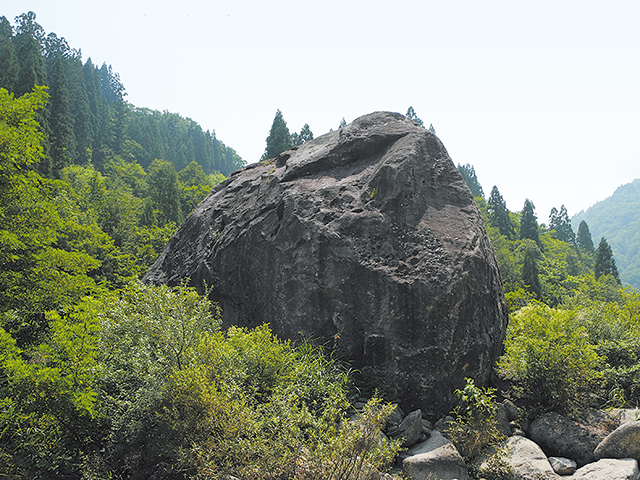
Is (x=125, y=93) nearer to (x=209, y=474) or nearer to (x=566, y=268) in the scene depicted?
(x=566, y=268)

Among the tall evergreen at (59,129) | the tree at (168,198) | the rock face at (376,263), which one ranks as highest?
the tall evergreen at (59,129)

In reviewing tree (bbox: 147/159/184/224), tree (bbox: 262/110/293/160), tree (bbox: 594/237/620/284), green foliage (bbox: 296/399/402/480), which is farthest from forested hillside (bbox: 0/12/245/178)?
tree (bbox: 594/237/620/284)

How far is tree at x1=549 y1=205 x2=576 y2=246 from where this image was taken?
58.1 metres

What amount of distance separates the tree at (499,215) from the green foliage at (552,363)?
4282cm

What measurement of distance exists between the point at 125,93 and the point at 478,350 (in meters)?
109

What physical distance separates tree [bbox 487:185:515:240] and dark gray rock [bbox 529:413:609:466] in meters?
43.7

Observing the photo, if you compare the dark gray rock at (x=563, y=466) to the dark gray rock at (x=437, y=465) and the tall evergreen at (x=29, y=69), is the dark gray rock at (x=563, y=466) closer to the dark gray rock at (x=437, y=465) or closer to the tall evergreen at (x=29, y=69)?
the dark gray rock at (x=437, y=465)

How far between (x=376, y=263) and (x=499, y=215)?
4600 cm

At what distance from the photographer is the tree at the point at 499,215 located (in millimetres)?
49438

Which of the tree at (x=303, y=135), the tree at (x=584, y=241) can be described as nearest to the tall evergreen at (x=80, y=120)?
the tree at (x=303, y=135)

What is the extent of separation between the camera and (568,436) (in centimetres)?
775

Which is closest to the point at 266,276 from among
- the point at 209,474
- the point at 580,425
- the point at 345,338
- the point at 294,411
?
the point at 345,338

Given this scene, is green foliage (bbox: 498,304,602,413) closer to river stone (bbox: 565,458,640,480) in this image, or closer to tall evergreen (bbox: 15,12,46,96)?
river stone (bbox: 565,458,640,480)

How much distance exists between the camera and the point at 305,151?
43.4 ft
